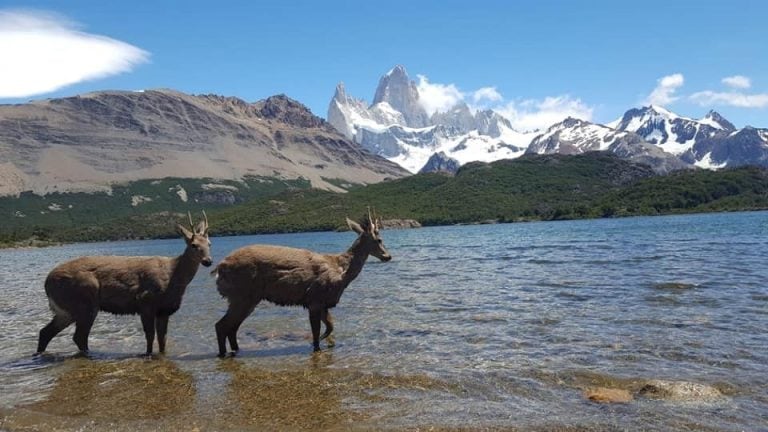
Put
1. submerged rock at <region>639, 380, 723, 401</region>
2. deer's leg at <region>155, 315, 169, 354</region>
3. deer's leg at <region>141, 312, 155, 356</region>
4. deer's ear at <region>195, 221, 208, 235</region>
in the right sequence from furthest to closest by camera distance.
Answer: deer's ear at <region>195, 221, 208, 235</region> → deer's leg at <region>155, 315, 169, 354</region> → deer's leg at <region>141, 312, 155, 356</region> → submerged rock at <region>639, 380, 723, 401</region>

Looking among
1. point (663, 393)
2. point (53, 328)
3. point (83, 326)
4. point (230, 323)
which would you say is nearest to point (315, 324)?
point (230, 323)

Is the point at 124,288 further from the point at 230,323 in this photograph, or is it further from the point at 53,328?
the point at 230,323

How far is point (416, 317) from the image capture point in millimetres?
21125

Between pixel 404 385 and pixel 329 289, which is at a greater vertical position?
pixel 329 289

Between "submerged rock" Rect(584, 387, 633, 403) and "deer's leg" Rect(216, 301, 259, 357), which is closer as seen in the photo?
"submerged rock" Rect(584, 387, 633, 403)

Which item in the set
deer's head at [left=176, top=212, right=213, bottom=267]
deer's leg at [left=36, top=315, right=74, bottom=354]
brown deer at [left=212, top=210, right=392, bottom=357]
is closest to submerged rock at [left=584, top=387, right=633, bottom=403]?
brown deer at [left=212, top=210, right=392, bottom=357]

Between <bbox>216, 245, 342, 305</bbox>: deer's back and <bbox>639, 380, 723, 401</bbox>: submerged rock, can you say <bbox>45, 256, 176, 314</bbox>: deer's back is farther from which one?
<bbox>639, 380, 723, 401</bbox>: submerged rock

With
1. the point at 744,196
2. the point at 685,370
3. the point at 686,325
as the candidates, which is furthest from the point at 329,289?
the point at 744,196

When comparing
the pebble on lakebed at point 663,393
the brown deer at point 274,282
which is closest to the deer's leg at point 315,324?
the brown deer at point 274,282

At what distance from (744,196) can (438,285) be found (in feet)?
671

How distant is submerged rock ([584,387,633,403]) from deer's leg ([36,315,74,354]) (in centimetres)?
1318

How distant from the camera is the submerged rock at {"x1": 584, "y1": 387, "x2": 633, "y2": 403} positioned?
10.4m

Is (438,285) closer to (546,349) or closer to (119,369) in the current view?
(546,349)

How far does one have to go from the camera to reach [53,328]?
16.4m
